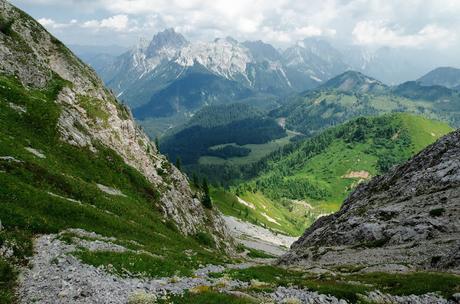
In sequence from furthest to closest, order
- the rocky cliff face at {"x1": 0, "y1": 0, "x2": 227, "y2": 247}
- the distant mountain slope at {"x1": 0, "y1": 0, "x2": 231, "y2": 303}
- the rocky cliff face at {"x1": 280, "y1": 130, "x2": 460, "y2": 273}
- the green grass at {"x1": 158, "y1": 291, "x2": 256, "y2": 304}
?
the rocky cliff face at {"x1": 0, "y1": 0, "x2": 227, "y2": 247}
the rocky cliff face at {"x1": 280, "y1": 130, "x2": 460, "y2": 273}
the distant mountain slope at {"x1": 0, "y1": 0, "x2": 231, "y2": 303}
the green grass at {"x1": 158, "y1": 291, "x2": 256, "y2": 304}

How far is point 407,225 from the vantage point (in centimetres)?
6172

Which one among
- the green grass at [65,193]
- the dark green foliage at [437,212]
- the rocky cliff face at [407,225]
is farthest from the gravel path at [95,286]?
the dark green foliage at [437,212]

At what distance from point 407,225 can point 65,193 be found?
5156 centimetres

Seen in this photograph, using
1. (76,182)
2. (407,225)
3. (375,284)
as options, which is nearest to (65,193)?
(76,182)

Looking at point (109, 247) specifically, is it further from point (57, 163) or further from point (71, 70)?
point (71, 70)

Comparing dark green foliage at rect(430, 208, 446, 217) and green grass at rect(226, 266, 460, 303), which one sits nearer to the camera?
green grass at rect(226, 266, 460, 303)

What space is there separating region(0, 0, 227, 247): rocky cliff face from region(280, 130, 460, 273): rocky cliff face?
35.7m

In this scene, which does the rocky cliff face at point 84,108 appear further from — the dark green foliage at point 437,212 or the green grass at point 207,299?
the green grass at point 207,299

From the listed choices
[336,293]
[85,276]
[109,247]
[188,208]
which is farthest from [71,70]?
[336,293]

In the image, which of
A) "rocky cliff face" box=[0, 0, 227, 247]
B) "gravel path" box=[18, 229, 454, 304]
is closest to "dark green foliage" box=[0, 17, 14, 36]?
"rocky cliff face" box=[0, 0, 227, 247]

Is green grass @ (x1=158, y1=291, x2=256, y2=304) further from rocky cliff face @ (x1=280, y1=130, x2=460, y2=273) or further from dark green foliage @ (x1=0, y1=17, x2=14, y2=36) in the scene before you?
dark green foliage @ (x1=0, y1=17, x2=14, y2=36)

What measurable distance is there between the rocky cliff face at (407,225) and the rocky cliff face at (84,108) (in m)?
35.7

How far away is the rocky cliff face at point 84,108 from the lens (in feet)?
286

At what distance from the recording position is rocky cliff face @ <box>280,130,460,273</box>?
52.2 metres
